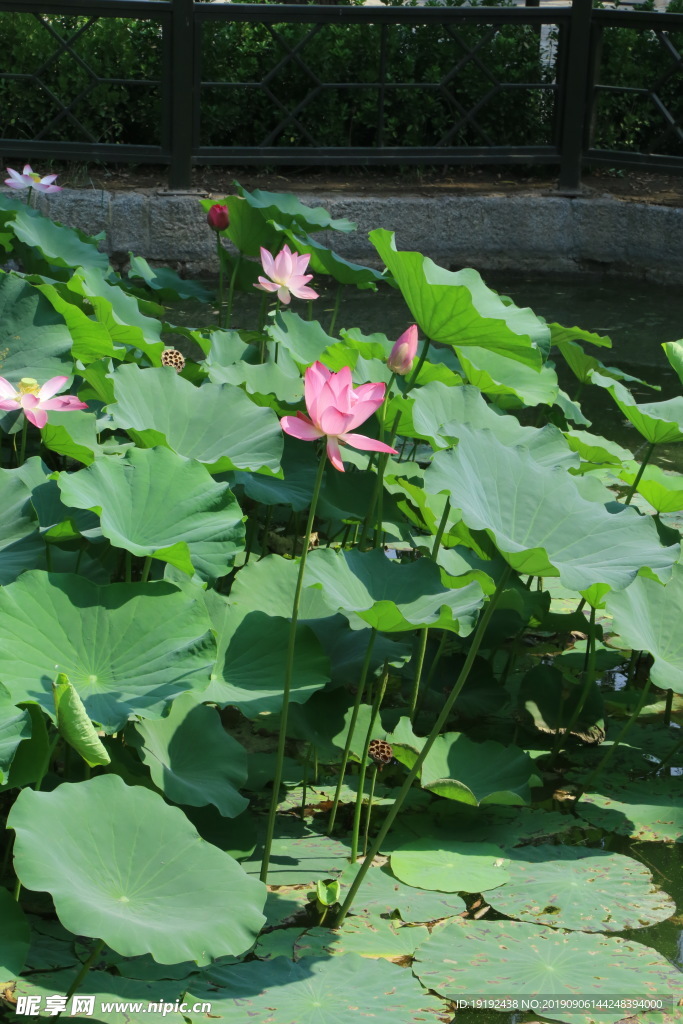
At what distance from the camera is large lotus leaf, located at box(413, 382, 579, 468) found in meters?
2.27

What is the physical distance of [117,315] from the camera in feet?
10.4

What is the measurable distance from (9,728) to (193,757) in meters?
0.43

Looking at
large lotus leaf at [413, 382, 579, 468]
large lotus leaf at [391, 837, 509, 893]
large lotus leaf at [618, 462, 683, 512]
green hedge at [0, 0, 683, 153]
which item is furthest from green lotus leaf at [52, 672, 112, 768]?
green hedge at [0, 0, 683, 153]

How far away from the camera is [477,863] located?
201 centimetres

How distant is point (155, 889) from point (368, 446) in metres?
0.68

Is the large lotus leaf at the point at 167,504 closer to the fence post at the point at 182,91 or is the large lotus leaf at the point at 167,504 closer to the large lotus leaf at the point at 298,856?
the large lotus leaf at the point at 298,856

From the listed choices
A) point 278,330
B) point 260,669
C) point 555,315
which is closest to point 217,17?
point 555,315

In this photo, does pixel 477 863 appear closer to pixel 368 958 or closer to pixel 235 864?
pixel 368 958

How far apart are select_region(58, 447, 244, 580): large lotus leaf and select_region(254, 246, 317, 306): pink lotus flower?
108 cm

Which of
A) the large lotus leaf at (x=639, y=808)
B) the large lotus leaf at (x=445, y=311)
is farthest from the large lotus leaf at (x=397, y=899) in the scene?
the large lotus leaf at (x=445, y=311)

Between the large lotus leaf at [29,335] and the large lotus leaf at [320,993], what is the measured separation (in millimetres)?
1431

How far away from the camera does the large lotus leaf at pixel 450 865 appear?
1.93 meters

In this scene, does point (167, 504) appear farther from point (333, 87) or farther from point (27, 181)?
point (333, 87)

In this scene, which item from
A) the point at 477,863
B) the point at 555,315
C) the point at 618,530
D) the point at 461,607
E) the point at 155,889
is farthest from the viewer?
the point at 555,315
